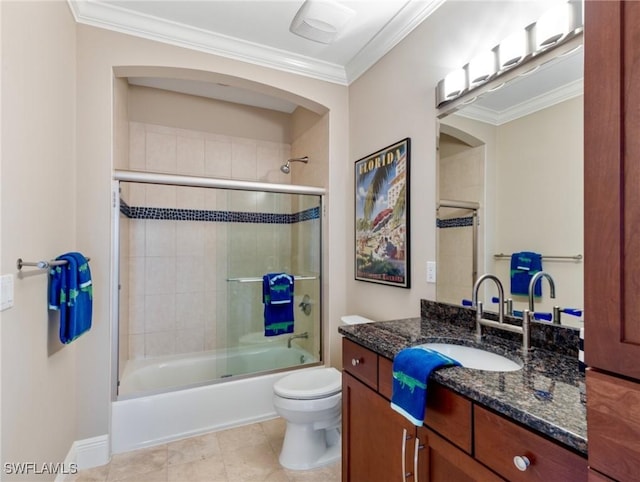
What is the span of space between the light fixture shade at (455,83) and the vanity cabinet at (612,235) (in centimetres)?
112

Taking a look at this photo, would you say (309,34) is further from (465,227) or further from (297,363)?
(297,363)

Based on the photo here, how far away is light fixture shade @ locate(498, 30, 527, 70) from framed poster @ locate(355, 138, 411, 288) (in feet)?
2.08

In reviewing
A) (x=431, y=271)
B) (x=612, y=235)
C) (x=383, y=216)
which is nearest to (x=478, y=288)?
(x=431, y=271)

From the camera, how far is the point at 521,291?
1.37 metres

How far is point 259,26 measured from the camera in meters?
2.12

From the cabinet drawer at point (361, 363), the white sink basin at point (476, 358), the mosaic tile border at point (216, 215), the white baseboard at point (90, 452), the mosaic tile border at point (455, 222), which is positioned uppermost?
the mosaic tile border at point (216, 215)

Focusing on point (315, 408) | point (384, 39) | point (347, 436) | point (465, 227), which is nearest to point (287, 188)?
point (384, 39)

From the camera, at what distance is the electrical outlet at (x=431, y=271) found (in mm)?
1815

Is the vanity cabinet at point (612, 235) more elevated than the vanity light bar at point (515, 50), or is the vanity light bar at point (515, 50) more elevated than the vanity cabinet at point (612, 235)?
the vanity light bar at point (515, 50)

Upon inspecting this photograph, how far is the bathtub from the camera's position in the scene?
6.82 ft

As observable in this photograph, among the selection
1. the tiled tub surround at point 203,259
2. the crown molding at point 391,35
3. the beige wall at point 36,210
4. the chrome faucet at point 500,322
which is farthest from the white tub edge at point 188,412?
the crown molding at point 391,35

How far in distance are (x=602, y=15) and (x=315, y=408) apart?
1893mm

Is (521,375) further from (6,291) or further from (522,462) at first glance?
(6,291)

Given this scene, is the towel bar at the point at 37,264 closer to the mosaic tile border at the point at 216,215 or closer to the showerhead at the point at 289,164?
the mosaic tile border at the point at 216,215
